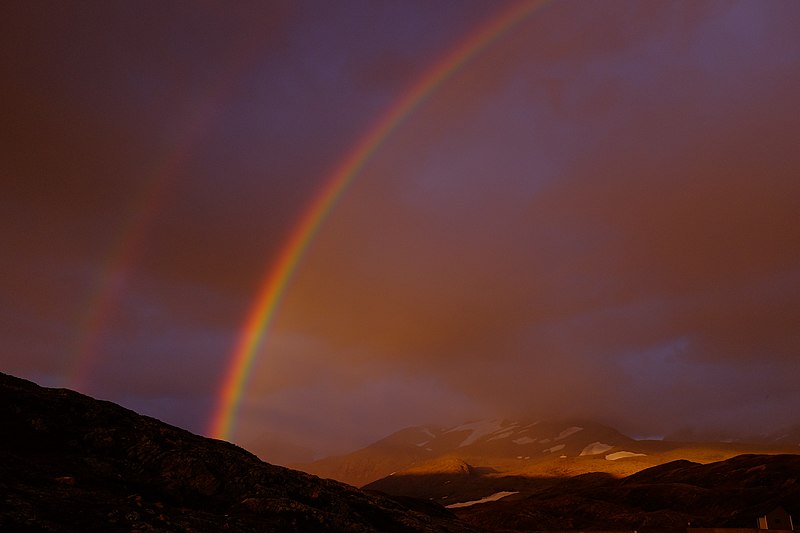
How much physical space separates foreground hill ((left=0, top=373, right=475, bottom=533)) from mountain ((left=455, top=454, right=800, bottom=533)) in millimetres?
93209

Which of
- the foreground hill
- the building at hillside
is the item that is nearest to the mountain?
the building at hillside

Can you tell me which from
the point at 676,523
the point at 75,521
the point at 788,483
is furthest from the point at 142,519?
the point at 788,483

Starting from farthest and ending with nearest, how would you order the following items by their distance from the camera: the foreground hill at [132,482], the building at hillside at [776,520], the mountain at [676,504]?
the mountain at [676,504], the building at hillside at [776,520], the foreground hill at [132,482]

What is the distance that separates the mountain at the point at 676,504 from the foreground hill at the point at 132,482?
9321 cm

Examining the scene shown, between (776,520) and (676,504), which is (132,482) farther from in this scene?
(676,504)

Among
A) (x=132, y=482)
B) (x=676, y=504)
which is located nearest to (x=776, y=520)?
(x=676, y=504)

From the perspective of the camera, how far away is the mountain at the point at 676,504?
139 meters

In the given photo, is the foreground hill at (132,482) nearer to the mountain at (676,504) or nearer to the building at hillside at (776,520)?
the building at hillside at (776,520)

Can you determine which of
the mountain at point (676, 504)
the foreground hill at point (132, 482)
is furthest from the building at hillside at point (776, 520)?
the foreground hill at point (132, 482)

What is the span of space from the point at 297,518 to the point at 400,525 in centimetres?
1485

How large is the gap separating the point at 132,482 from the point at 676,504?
164m

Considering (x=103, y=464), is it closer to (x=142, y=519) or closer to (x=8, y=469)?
(x=8, y=469)

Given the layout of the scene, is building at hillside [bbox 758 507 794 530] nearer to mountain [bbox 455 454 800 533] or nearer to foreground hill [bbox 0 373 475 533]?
mountain [bbox 455 454 800 533]

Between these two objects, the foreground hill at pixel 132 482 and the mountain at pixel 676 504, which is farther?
the mountain at pixel 676 504
